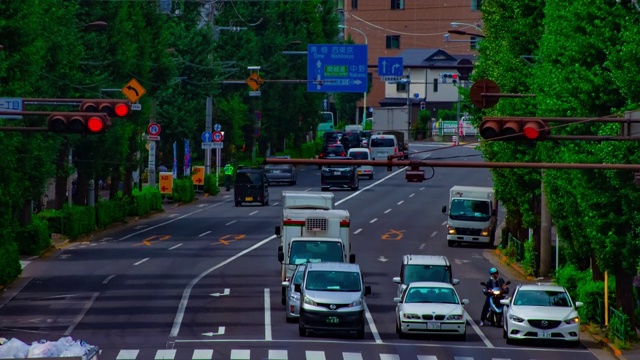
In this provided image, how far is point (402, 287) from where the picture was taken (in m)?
40.0

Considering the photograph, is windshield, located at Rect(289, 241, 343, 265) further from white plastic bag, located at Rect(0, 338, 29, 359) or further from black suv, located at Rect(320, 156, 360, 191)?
black suv, located at Rect(320, 156, 360, 191)

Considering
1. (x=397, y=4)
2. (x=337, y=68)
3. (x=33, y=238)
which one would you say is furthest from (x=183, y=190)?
(x=397, y=4)

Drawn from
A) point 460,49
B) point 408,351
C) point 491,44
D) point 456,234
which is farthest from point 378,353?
point 460,49

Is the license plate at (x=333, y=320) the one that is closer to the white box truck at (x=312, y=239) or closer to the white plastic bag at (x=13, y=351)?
the white box truck at (x=312, y=239)

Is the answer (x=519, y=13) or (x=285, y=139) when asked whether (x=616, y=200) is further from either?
(x=285, y=139)

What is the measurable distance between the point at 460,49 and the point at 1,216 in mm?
134483

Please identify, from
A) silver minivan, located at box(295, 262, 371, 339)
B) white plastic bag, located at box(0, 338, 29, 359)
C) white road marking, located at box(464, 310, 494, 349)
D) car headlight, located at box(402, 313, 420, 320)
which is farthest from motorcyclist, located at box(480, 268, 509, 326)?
white plastic bag, located at box(0, 338, 29, 359)

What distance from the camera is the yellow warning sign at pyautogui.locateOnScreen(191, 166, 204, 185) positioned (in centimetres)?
8890

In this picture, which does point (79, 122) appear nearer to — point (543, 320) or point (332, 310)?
point (332, 310)

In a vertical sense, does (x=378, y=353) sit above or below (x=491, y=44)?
below

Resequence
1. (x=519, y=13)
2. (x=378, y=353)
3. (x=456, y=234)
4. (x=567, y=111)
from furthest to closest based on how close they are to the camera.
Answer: (x=456, y=234)
(x=519, y=13)
(x=567, y=111)
(x=378, y=353)

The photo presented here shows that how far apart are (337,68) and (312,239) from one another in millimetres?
40917

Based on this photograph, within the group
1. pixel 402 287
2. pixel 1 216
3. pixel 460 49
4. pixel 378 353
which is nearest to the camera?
pixel 378 353

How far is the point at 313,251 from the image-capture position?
1689 inches
